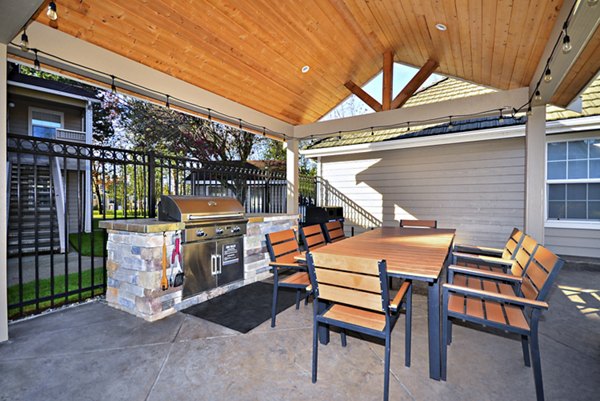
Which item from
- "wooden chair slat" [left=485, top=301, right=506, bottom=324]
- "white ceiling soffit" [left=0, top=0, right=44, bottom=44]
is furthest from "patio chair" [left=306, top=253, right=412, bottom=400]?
"white ceiling soffit" [left=0, top=0, right=44, bottom=44]

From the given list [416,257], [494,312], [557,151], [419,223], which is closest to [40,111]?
[419,223]

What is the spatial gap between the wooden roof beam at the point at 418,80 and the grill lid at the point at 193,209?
3113mm

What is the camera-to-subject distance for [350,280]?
1.82 meters

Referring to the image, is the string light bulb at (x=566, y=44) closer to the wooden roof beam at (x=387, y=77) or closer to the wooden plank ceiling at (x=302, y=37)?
the wooden plank ceiling at (x=302, y=37)

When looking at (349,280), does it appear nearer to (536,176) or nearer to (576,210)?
(536,176)

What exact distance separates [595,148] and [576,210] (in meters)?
1.15

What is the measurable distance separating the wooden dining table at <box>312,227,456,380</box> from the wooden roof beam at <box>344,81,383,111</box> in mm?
2507

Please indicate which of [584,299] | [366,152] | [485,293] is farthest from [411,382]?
[366,152]

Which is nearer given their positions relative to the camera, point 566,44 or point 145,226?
point 566,44

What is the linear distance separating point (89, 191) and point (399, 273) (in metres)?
8.26

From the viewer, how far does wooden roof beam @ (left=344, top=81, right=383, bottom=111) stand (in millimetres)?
4930

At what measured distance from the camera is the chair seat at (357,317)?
73.3 inches

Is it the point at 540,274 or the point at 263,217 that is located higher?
the point at 263,217

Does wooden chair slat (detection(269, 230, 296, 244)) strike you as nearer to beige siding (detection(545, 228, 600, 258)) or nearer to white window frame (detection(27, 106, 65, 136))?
beige siding (detection(545, 228, 600, 258))
